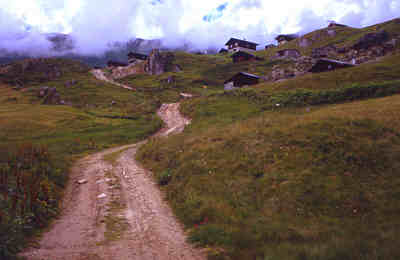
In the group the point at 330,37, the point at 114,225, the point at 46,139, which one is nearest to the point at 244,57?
the point at 330,37

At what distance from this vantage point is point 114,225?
9938mm

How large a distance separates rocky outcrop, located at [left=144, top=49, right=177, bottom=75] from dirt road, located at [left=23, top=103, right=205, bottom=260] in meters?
101

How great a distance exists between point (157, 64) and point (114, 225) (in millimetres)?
110342

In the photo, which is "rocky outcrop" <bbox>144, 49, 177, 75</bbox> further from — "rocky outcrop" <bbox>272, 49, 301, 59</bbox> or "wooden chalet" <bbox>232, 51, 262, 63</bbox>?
A: "rocky outcrop" <bbox>272, 49, 301, 59</bbox>

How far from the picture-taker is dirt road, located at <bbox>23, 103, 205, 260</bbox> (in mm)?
7773

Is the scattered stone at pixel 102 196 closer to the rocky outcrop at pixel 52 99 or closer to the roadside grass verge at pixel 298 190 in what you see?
the roadside grass verge at pixel 298 190

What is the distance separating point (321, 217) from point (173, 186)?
787 cm

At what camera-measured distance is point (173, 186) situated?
1454 cm

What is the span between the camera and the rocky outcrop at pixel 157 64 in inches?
4475

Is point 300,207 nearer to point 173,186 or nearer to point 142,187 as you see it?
point 173,186

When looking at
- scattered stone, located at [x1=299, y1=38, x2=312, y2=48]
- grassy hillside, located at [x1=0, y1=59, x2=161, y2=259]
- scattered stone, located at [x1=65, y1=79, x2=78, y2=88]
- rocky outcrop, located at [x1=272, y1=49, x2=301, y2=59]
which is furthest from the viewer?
scattered stone, located at [x1=299, y1=38, x2=312, y2=48]

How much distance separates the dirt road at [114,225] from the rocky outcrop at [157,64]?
10087 cm

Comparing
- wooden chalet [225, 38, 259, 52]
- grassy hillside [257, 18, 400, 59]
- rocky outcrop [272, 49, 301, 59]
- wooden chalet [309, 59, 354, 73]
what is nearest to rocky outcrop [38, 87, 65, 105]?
wooden chalet [309, 59, 354, 73]

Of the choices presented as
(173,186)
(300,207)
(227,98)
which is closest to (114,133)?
(227,98)
